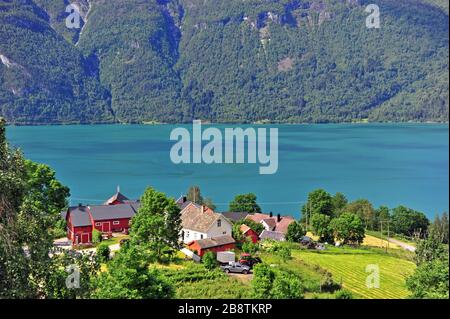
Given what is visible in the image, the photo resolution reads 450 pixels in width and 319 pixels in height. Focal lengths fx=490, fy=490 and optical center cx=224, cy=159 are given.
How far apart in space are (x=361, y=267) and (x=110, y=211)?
10.9 metres

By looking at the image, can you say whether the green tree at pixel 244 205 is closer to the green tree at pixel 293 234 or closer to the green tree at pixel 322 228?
the green tree at pixel 322 228

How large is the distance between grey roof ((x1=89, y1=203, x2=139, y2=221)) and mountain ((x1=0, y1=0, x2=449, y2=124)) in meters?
115

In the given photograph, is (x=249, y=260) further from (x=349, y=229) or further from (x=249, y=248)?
(x=349, y=229)

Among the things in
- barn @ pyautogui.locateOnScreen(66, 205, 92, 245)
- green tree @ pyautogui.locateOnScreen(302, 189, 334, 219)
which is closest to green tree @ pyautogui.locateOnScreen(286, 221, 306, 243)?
green tree @ pyautogui.locateOnScreen(302, 189, 334, 219)

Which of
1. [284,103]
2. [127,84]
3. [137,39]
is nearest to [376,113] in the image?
[284,103]

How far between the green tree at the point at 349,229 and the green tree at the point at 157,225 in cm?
1246

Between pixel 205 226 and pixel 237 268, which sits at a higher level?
pixel 205 226

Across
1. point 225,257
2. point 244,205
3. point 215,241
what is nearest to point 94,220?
point 215,241

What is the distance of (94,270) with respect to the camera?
671 cm

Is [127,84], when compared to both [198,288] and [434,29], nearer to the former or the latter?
[434,29]

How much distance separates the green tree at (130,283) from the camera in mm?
6652

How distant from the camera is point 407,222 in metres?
34.4

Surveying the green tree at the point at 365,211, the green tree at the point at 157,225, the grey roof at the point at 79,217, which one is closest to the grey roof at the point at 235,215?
Answer: the green tree at the point at 365,211

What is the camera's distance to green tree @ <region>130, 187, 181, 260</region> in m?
15.5
